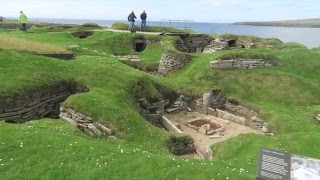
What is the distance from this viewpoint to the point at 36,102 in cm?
2270

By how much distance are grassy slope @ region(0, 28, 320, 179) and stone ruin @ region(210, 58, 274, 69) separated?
66 centimetres

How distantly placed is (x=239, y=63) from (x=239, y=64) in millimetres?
91

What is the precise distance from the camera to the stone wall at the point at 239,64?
3441 cm

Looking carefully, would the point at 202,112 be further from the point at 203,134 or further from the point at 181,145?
the point at 181,145

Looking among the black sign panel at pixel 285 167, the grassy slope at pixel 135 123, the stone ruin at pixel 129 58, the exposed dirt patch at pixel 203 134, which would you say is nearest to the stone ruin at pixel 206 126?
the exposed dirt patch at pixel 203 134

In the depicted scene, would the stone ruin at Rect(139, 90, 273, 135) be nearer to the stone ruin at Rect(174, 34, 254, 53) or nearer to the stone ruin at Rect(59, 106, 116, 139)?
the stone ruin at Rect(59, 106, 116, 139)

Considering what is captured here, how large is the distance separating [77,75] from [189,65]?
14.9m

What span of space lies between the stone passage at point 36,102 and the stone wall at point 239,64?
555 inches

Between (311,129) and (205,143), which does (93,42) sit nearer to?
(205,143)

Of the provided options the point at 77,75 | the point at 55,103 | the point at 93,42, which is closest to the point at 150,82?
the point at 77,75

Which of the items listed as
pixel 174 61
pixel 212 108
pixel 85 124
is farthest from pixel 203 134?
pixel 174 61

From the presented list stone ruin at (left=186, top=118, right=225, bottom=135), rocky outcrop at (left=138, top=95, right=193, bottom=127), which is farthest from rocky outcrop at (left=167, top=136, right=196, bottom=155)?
rocky outcrop at (left=138, top=95, right=193, bottom=127)

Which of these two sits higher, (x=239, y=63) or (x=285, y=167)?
(x=239, y=63)

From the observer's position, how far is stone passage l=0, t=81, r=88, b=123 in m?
20.9
